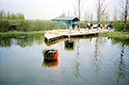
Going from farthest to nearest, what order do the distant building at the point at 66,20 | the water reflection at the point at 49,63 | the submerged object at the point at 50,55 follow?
the distant building at the point at 66,20
the submerged object at the point at 50,55
the water reflection at the point at 49,63

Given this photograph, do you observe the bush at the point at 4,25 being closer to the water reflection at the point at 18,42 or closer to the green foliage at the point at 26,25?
the green foliage at the point at 26,25

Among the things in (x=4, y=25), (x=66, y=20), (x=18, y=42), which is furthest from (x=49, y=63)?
(x=66, y=20)

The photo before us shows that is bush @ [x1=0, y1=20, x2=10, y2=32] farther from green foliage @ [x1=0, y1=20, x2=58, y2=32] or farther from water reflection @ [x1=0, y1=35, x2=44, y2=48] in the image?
water reflection @ [x1=0, y1=35, x2=44, y2=48]

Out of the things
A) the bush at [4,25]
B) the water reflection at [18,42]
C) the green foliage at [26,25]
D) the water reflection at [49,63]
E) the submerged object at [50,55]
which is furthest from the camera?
the green foliage at [26,25]

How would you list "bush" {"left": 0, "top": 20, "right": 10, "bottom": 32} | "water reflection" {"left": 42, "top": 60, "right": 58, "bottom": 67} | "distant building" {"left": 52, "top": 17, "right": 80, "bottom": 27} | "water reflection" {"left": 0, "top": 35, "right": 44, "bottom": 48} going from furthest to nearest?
"distant building" {"left": 52, "top": 17, "right": 80, "bottom": 27}
"bush" {"left": 0, "top": 20, "right": 10, "bottom": 32}
"water reflection" {"left": 0, "top": 35, "right": 44, "bottom": 48}
"water reflection" {"left": 42, "top": 60, "right": 58, "bottom": 67}

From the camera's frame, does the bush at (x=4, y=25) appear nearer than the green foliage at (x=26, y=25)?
Yes

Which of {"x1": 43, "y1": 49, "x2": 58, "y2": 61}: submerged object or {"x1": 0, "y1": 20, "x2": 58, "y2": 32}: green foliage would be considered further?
{"x1": 0, "y1": 20, "x2": 58, "y2": 32}: green foliage

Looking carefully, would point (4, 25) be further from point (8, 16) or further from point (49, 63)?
point (49, 63)

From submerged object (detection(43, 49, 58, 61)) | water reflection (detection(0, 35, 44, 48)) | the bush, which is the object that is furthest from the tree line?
submerged object (detection(43, 49, 58, 61))

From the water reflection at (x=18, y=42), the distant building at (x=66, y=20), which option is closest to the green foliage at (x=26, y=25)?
the distant building at (x=66, y=20)

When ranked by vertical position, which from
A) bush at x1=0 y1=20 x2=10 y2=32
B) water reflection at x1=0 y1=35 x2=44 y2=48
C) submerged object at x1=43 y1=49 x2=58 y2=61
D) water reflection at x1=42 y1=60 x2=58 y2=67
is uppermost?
bush at x1=0 y1=20 x2=10 y2=32

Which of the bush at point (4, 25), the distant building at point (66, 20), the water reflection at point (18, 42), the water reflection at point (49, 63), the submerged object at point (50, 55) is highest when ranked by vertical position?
the distant building at point (66, 20)

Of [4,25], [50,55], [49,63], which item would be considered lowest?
[49,63]

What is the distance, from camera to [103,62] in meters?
7.94
